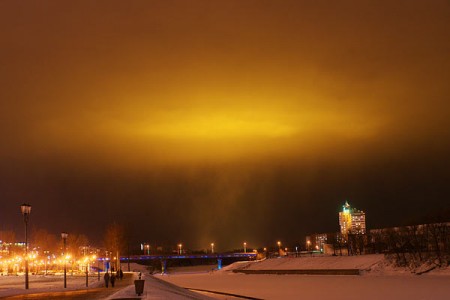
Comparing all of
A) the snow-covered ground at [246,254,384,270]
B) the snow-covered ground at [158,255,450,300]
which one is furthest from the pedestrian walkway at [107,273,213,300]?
the snow-covered ground at [246,254,384,270]

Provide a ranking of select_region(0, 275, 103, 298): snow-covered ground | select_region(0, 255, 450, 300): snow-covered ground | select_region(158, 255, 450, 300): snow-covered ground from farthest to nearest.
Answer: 1. select_region(158, 255, 450, 300): snow-covered ground
2. select_region(0, 255, 450, 300): snow-covered ground
3. select_region(0, 275, 103, 298): snow-covered ground

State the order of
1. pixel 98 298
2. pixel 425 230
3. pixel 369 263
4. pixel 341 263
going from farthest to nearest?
pixel 425 230 < pixel 341 263 < pixel 369 263 < pixel 98 298

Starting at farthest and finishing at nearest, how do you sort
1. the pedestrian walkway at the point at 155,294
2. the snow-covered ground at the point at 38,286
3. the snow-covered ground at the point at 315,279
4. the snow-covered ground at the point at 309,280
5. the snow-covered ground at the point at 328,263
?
1. the snow-covered ground at the point at 328,263
2. the snow-covered ground at the point at 315,279
3. the snow-covered ground at the point at 309,280
4. the snow-covered ground at the point at 38,286
5. the pedestrian walkway at the point at 155,294

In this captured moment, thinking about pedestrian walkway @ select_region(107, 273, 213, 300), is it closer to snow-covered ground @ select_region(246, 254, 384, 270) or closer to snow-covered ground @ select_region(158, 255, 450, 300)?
snow-covered ground @ select_region(158, 255, 450, 300)

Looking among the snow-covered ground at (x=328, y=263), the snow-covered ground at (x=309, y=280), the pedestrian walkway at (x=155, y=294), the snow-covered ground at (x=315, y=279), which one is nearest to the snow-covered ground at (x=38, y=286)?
Answer: the snow-covered ground at (x=309, y=280)

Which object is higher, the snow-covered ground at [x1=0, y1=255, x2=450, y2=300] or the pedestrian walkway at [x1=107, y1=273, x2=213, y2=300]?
the pedestrian walkway at [x1=107, y1=273, x2=213, y2=300]

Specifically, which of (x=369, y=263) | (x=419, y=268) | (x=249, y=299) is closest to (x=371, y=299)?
(x=249, y=299)

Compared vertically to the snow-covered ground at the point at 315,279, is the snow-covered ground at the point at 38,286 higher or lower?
higher

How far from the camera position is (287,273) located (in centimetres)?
13312

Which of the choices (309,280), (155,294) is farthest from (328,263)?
(155,294)

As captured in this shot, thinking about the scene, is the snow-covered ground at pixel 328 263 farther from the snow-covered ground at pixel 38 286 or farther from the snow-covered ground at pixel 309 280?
the snow-covered ground at pixel 38 286

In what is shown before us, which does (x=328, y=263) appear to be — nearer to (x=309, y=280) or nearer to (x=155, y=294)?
(x=309, y=280)

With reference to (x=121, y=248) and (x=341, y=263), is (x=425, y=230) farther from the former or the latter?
(x=121, y=248)

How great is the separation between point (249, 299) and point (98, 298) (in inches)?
693
